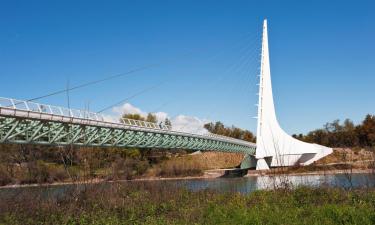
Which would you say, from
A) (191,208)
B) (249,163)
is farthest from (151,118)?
(191,208)

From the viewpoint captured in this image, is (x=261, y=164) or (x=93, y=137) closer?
(x=93, y=137)

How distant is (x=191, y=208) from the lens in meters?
11.7

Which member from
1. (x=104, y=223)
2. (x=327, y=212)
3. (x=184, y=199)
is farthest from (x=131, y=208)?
(x=327, y=212)

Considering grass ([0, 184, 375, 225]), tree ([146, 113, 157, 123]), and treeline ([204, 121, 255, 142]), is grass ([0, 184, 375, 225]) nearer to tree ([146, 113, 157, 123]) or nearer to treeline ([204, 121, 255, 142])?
tree ([146, 113, 157, 123])

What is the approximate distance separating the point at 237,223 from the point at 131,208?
11.3 ft

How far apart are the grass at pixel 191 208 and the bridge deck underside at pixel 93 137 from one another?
2.21m

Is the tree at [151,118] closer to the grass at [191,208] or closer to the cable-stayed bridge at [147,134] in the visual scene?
the cable-stayed bridge at [147,134]

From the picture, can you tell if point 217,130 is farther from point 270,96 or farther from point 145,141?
point 145,141

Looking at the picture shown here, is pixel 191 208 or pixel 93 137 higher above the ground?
pixel 93 137

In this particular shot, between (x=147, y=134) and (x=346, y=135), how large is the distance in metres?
39.0

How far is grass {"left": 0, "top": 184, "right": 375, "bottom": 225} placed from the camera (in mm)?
9483

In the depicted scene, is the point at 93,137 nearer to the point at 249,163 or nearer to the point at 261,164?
the point at 261,164

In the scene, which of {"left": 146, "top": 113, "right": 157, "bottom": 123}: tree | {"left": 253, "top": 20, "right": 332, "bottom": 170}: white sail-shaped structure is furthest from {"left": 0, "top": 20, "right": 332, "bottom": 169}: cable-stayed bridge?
{"left": 146, "top": 113, "right": 157, "bottom": 123}: tree

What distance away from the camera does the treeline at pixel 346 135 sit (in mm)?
62862
